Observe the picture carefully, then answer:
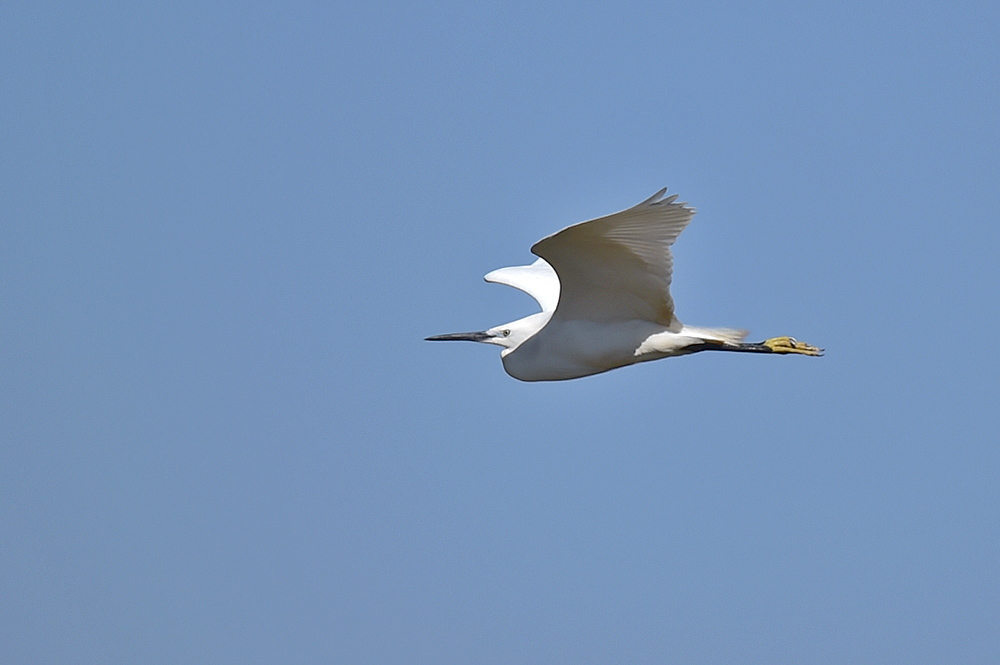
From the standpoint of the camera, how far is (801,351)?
1359cm

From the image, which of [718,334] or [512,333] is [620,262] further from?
[512,333]

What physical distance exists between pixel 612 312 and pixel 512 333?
78.3 inches

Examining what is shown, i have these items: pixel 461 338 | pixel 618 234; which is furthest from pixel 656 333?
pixel 461 338

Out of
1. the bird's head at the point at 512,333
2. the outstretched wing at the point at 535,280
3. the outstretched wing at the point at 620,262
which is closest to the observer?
the outstretched wing at the point at 620,262

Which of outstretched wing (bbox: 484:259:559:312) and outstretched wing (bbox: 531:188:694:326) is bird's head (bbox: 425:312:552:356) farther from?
outstretched wing (bbox: 531:188:694:326)

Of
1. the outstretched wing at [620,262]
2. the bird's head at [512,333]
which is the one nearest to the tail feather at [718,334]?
the outstretched wing at [620,262]

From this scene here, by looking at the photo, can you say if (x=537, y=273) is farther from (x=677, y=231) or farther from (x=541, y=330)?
(x=677, y=231)

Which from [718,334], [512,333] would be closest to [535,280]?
[512,333]

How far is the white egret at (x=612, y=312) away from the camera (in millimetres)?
11094

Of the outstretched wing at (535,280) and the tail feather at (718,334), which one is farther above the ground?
the outstretched wing at (535,280)

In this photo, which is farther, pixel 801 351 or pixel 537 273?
pixel 537 273

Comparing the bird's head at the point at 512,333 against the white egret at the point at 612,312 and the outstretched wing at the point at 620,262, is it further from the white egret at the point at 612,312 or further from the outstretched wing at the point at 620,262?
the outstretched wing at the point at 620,262

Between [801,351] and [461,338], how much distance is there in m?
3.79

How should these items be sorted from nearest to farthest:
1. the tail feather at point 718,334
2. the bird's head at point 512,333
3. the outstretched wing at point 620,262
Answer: the outstretched wing at point 620,262
the tail feather at point 718,334
the bird's head at point 512,333
